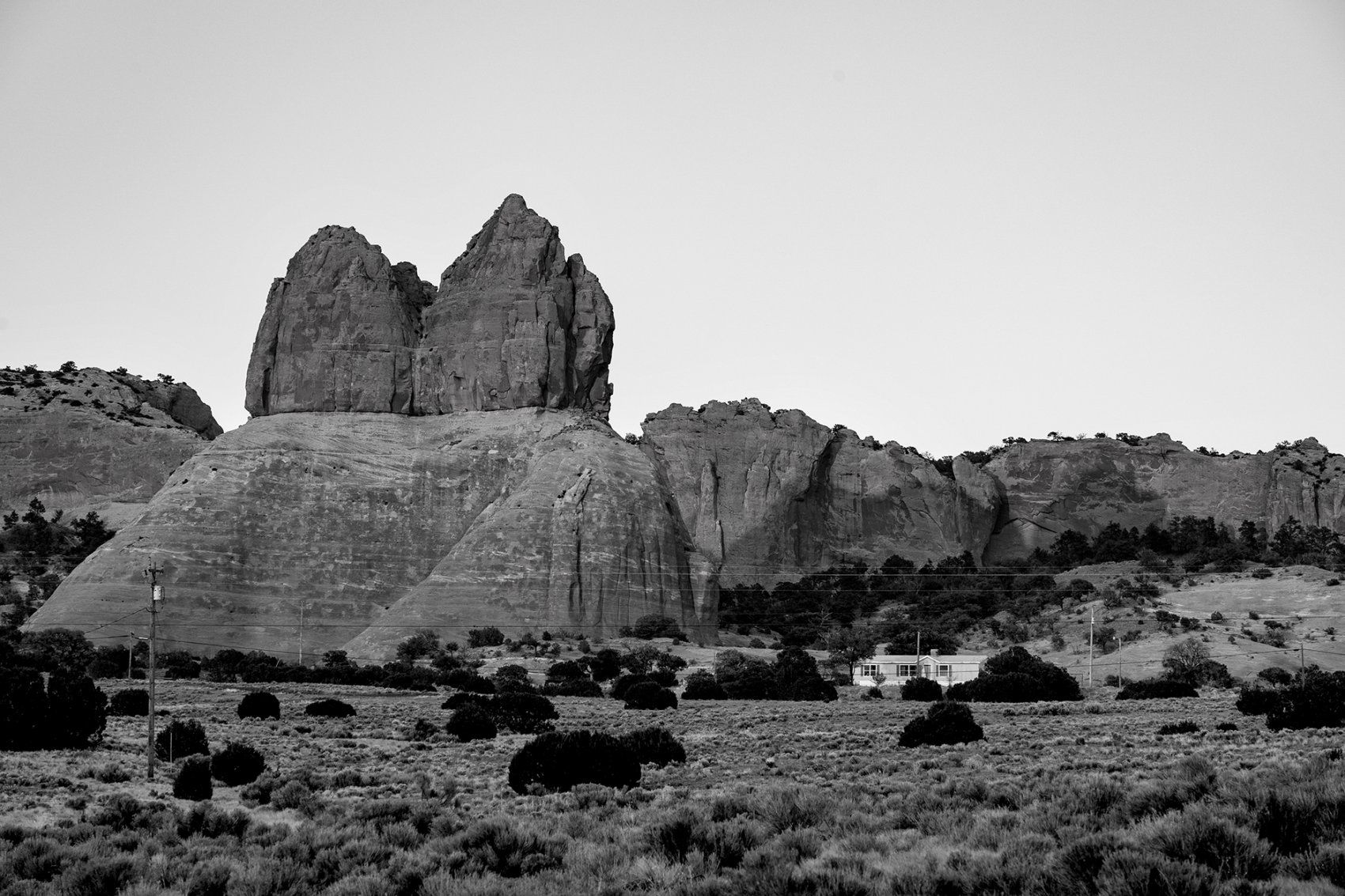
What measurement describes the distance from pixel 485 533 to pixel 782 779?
2543 inches

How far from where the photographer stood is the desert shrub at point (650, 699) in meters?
45.8

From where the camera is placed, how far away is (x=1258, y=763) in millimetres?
20750

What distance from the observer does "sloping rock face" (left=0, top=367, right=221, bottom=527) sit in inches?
4966

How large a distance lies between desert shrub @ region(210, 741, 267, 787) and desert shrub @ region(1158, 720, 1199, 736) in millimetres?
18072

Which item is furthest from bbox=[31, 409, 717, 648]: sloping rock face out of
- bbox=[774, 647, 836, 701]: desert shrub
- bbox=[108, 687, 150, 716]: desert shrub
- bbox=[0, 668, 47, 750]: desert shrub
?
bbox=[0, 668, 47, 750]: desert shrub

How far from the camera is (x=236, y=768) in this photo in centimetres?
2498

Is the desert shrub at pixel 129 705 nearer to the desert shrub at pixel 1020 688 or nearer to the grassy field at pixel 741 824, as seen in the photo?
the grassy field at pixel 741 824

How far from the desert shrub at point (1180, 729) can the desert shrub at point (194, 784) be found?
62.0 feet

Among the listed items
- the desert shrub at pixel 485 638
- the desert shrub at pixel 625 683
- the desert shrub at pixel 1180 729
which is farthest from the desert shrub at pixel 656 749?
the desert shrub at pixel 485 638

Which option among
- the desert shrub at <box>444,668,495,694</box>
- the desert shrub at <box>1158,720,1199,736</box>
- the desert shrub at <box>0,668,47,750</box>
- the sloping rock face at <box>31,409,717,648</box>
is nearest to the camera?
the desert shrub at <box>0,668,47,750</box>

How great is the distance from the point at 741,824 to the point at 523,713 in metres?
23.5

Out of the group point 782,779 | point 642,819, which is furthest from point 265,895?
point 782,779

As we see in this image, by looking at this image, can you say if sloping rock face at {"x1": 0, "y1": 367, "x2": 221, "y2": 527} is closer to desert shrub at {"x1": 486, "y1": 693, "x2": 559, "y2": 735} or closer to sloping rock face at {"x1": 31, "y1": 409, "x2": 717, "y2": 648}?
sloping rock face at {"x1": 31, "y1": 409, "x2": 717, "y2": 648}

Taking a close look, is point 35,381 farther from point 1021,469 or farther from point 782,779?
point 782,779
